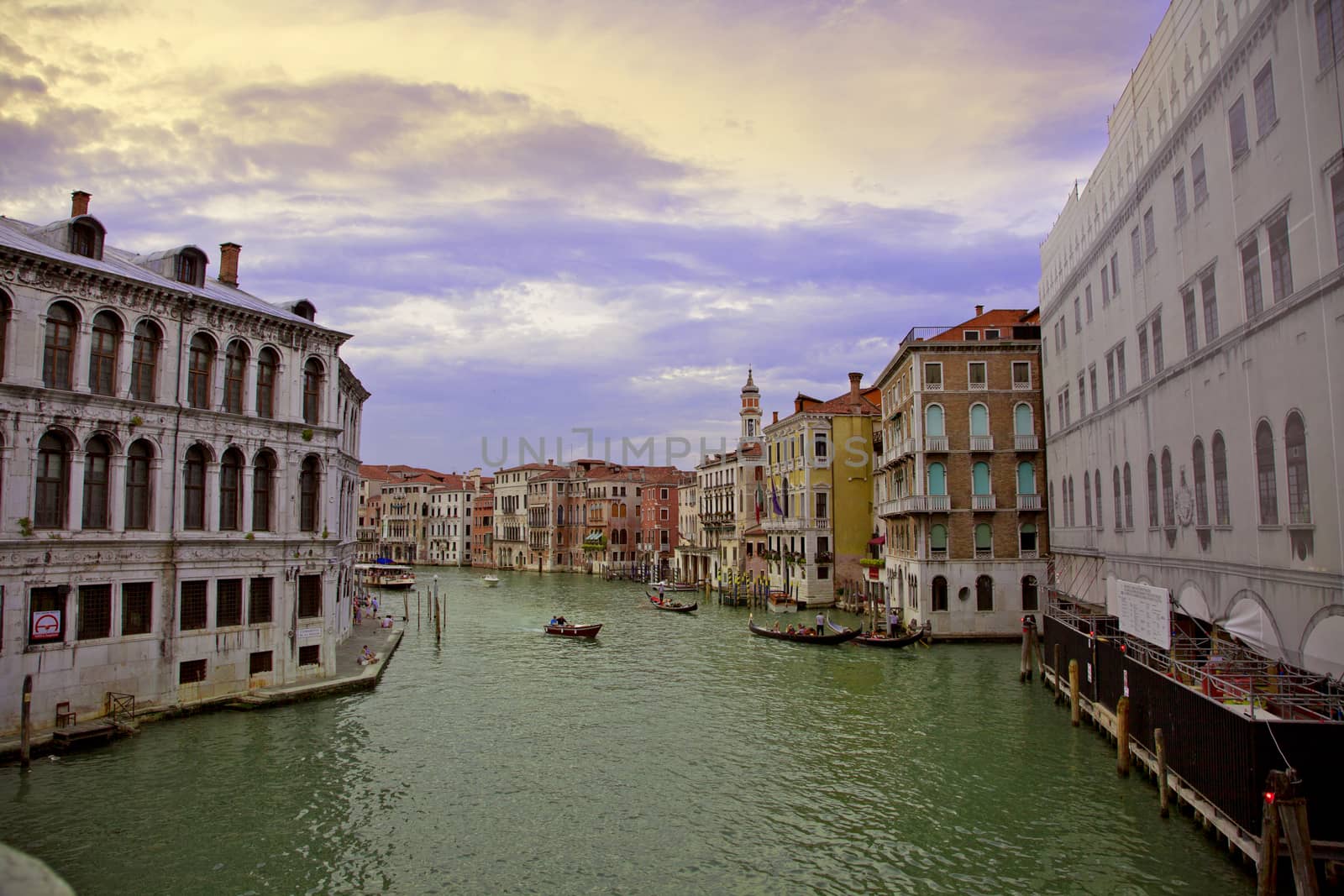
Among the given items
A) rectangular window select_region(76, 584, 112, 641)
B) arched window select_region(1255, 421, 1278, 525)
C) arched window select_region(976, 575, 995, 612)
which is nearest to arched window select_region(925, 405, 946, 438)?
arched window select_region(976, 575, 995, 612)

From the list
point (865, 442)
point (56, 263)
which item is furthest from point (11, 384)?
point (865, 442)

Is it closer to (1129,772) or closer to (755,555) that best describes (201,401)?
(1129,772)

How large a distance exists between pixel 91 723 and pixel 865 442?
40556 millimetres

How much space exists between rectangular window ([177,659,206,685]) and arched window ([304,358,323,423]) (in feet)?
24.1

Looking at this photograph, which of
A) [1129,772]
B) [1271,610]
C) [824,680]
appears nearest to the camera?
[1271,610]

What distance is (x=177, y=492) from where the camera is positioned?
22.0m

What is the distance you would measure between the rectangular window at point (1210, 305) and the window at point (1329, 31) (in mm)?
5161

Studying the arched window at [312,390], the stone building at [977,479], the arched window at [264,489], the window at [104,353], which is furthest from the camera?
the stone building at [977,479]

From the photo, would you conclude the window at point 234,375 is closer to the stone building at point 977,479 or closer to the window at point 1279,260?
the window at point 1279,260

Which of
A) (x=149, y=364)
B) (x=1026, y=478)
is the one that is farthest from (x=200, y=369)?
(x=1026, y=478)

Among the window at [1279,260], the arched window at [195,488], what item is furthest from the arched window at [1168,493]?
the arched window at [195,488]

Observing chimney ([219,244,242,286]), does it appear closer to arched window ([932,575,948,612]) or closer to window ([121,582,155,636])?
window ([121,582,155,636])

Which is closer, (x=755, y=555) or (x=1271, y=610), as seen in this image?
(x=1271, y=610)

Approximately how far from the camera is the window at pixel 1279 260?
46.8ft
